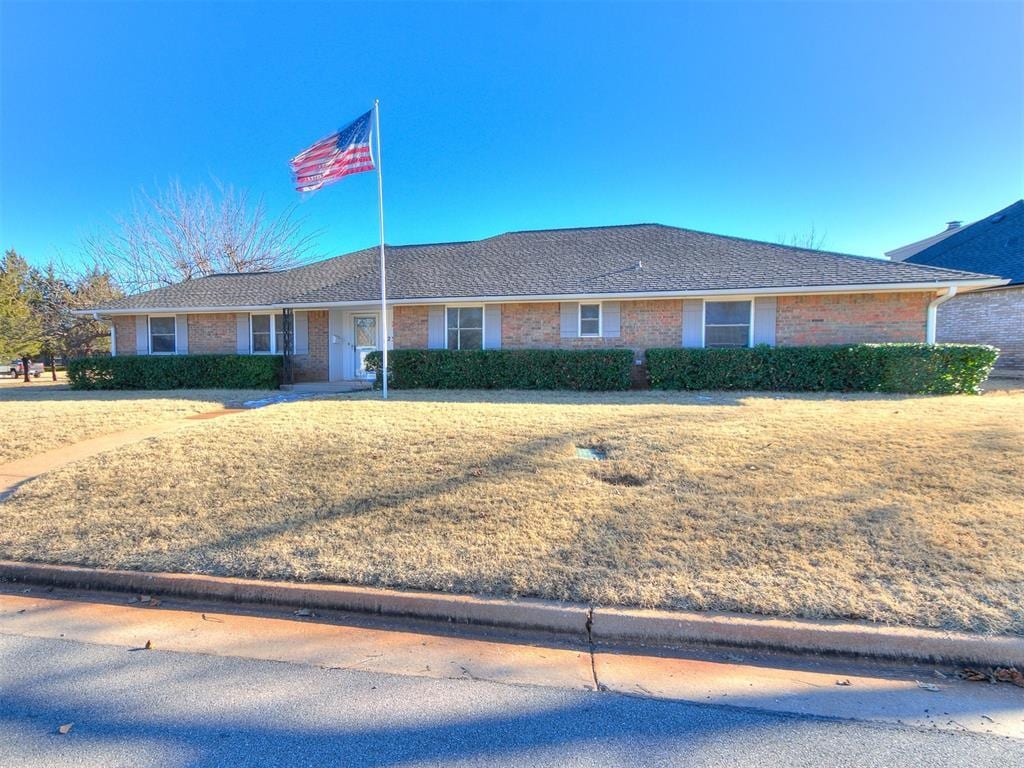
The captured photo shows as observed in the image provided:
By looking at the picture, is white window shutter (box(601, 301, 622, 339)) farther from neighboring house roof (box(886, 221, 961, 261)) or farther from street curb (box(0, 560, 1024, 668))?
neighboring house roof (box(886, 221, 961, 261))

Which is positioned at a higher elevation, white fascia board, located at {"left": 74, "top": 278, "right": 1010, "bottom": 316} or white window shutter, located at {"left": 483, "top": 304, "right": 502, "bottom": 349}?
white fascia board, located at {"left": 74, "top": 278, "right": 1010, "bottom": 316}

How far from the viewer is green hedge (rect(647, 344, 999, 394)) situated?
10.5m

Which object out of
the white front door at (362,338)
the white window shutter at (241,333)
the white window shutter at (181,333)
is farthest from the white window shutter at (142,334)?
the white front door at (362,338)

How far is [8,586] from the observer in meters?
4.09

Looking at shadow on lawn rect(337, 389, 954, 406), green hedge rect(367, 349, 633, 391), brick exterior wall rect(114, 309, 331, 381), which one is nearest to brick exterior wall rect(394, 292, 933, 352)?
green hedge rect(367, 349, 633, 391)

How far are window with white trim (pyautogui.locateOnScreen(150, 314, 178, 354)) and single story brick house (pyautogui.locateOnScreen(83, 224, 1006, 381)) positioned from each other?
0.13 feet

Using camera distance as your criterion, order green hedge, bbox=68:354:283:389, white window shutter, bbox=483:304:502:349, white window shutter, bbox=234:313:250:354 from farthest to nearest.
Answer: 1. white window shutter, bbox=234:313:250:354
2. green hedge, bbox=68:354:283:389
3. white window shutter, bbox=483:304:502:349

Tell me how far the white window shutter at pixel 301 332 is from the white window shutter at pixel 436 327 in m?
4.17

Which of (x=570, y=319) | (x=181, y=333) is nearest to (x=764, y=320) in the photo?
(x=570, y=319)

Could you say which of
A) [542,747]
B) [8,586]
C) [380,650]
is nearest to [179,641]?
[380,650]

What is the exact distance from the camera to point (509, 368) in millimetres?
12914

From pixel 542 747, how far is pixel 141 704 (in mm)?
2023

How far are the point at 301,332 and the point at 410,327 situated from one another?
149 inches

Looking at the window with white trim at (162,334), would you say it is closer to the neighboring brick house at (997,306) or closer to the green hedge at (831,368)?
the green hedge at (831,368)
